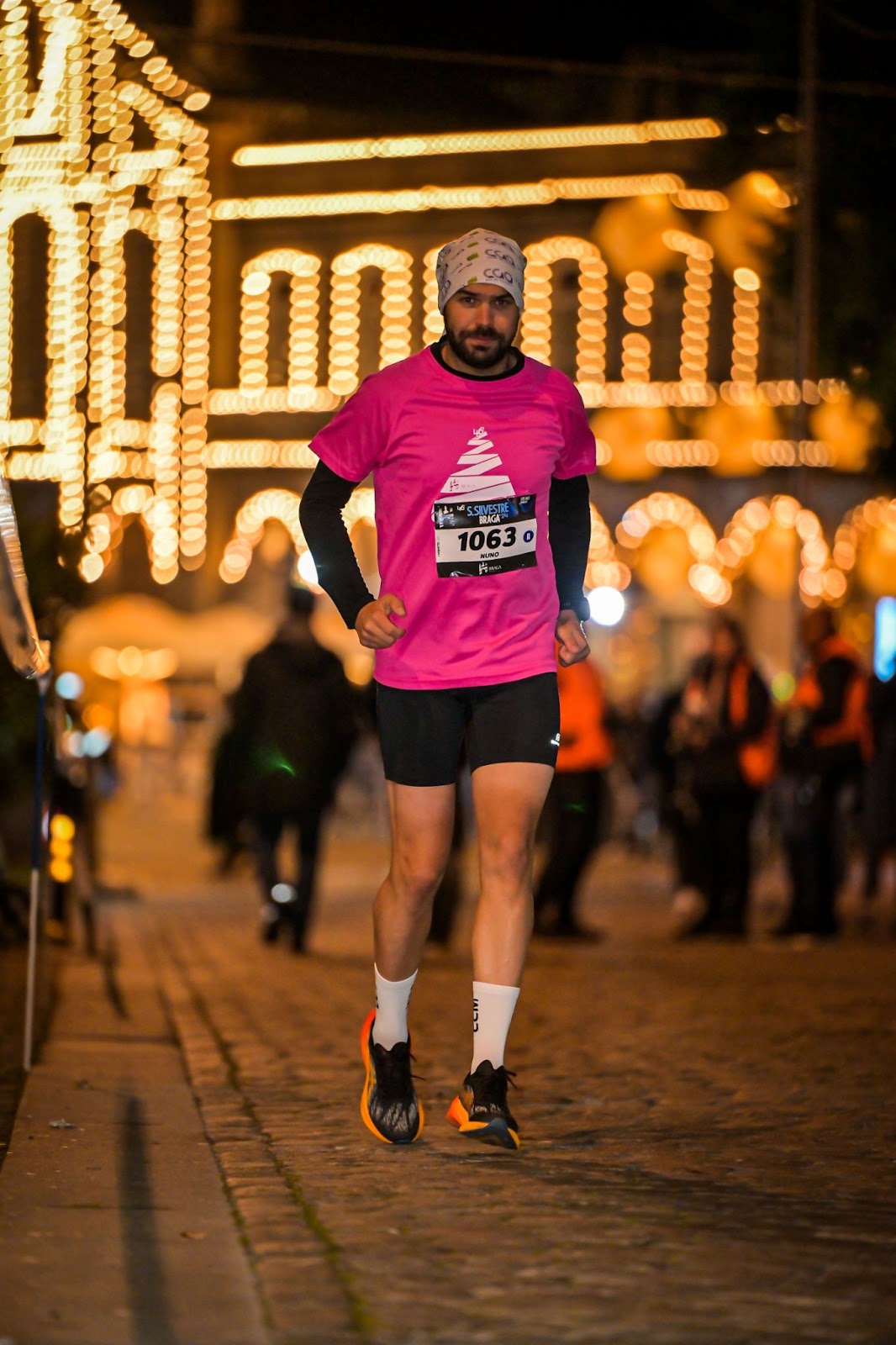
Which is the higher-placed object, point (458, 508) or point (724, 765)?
point (458, 508)

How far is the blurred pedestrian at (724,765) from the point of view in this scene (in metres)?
13.0

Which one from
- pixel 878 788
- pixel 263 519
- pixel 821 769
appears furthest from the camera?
pixel 263 519

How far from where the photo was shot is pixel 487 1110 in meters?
5.15

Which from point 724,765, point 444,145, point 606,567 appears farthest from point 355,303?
point 724,765

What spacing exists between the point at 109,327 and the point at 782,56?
244 inches

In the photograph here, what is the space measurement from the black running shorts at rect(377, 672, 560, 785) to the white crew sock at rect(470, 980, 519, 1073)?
1.54 ft

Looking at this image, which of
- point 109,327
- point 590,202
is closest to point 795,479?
point 109,327

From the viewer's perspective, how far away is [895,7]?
1642cm

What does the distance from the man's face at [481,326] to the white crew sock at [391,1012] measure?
1346mm

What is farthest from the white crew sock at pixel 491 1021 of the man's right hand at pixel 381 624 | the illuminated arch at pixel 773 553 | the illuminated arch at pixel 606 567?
the illuminated arch at pixel 606 567

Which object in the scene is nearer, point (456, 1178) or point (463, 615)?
point (456, 1178)

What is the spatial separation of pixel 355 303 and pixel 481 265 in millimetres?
38562

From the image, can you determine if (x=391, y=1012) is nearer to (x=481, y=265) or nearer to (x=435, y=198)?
(x=481, y=265)

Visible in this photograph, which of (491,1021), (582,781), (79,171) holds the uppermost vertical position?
(79,171)
